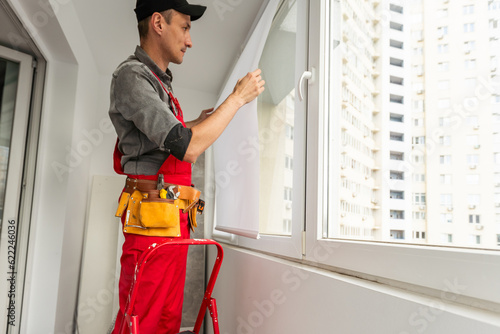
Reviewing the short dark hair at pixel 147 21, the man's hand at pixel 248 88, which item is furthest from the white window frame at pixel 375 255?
the short dark hair at pixel 147 21

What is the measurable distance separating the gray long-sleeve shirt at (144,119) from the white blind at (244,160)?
39 centimetres

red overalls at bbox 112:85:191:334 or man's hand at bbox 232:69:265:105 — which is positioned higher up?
man's hand at bbox 232:69:265:105

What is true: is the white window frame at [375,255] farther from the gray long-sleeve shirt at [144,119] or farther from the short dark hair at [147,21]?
the short dark hair at [147,21]

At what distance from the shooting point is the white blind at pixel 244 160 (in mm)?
1684

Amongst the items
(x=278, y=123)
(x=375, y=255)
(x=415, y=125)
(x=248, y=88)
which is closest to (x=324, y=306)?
(x=375, y=255)

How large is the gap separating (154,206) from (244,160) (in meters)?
0.57

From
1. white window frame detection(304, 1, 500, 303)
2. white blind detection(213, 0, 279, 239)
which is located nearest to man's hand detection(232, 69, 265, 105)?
white blind detection(213, 0, 279, 239)

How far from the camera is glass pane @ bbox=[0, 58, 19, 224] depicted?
7.46 feet

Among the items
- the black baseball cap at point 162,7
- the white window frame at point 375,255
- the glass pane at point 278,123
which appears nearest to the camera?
the white window frame at point 375,255

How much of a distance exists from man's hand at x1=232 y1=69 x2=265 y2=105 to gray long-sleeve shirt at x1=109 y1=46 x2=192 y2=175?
0.28 metres

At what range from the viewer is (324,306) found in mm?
1185

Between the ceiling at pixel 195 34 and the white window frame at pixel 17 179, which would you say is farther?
the ceiling at pixel 195 34

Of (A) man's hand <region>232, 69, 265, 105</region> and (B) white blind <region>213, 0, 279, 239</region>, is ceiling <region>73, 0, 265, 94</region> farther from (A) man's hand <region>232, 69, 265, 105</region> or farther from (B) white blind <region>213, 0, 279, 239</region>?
(A) man's hand <region>232, 69, 265, 105</region>

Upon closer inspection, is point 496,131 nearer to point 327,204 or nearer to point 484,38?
point 484,38
